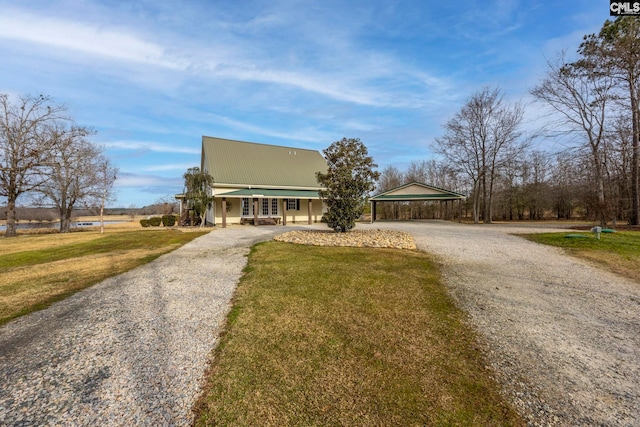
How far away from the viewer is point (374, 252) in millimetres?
9023

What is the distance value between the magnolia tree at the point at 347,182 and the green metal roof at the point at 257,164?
11.5m

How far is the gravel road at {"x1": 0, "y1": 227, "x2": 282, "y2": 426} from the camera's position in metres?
2.39

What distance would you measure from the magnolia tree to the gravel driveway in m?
5.90

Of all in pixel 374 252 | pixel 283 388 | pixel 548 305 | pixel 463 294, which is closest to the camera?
pixel 283 388

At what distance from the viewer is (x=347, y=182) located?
12781 millimetres

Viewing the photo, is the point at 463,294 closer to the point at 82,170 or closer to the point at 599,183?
the point at 599,183

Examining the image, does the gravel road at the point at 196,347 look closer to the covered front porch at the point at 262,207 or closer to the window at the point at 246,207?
the covered front porch at the point at 262,207

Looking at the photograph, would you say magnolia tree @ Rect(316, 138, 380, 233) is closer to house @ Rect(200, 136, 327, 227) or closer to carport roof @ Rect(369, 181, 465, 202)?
house @ Rect(200, 136, 327, 227)

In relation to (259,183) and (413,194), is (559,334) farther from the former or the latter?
(259,183)

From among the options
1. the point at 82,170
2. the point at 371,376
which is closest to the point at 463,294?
the point at 371,376

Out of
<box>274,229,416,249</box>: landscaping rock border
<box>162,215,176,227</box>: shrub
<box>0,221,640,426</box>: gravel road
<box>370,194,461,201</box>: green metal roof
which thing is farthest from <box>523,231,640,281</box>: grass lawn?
<box>162,215,176,227</box>: shrub

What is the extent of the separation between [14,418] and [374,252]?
803 cm

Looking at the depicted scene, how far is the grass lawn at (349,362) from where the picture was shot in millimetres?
2314

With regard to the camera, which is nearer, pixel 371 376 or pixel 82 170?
pixel 371 376
